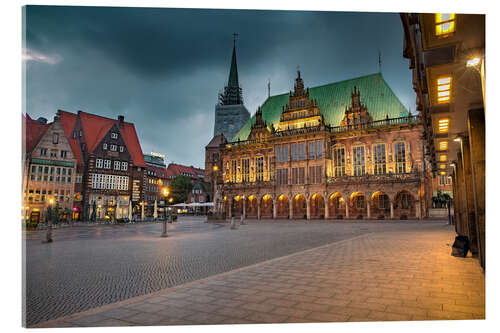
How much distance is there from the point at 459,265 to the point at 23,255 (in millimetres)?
8829

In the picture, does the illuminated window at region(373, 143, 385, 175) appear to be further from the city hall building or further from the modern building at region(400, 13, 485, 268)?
the modern building at region(400, 13, 485, 268)

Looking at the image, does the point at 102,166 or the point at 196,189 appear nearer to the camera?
the point at 102,166

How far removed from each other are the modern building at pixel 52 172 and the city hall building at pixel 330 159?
62.2 ft

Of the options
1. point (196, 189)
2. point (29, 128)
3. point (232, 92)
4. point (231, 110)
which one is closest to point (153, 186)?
point (196, 189)

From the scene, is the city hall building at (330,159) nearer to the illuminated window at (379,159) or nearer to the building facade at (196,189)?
the illuminated window at (379,159)

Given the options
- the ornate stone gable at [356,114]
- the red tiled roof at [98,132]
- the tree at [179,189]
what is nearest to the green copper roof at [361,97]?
the ornate stone gable at [356,114]

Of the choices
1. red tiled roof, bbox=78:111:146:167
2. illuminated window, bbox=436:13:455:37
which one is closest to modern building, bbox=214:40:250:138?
red tiled roof, bbox=78:111:146:167

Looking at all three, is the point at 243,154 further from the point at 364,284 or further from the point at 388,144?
the point at 364,284

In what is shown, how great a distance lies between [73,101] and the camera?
31.2 ft

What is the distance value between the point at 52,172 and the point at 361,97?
4293 cm

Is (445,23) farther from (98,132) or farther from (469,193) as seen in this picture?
(98,132)

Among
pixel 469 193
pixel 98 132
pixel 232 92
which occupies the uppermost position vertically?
pixel 232 92

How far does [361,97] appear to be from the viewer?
46750 mm
